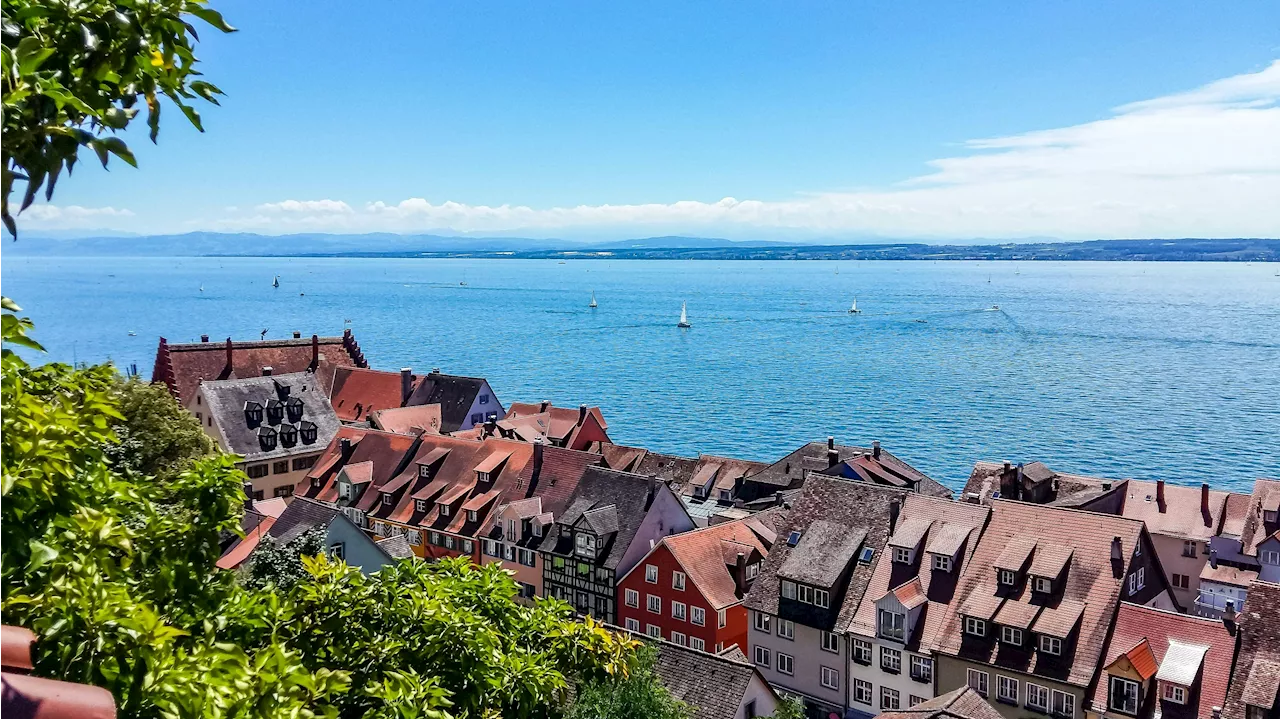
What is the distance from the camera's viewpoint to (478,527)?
55.6 metres

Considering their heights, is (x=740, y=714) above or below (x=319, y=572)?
below

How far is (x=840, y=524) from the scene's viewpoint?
45688mm

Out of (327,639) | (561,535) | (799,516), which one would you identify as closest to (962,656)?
(799,516)

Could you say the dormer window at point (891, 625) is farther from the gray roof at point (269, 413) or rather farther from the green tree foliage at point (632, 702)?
the gray roof at point (269, 413)

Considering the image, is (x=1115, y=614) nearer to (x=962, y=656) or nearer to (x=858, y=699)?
(x=962, y=656)

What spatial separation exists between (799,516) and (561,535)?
13.1 metres

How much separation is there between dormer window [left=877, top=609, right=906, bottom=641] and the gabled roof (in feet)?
28.4

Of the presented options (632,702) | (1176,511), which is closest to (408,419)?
(1176,511)

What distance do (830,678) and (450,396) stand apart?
51.8 m

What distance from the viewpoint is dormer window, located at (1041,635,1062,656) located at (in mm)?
35969

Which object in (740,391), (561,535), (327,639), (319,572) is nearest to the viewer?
(327,639)

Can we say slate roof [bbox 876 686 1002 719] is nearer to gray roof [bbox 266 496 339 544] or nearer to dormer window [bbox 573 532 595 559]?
dormer window [bbox 573 532 595 559]

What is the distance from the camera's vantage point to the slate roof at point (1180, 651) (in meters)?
32.3

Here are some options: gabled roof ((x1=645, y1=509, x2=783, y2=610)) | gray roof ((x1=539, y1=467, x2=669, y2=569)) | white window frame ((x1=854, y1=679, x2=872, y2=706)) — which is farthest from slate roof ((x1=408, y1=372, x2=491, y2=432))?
white window frame ((x1=854, y1=679, x2=872, y2=706))
